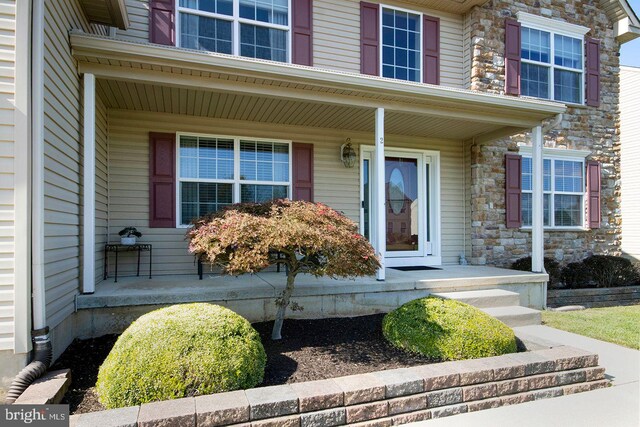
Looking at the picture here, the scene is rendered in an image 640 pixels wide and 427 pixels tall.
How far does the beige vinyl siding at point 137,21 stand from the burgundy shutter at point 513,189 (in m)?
6.37

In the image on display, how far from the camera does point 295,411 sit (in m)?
2.39

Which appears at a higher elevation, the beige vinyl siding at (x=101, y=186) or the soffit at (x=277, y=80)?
the soffit at (x=277, y=80)

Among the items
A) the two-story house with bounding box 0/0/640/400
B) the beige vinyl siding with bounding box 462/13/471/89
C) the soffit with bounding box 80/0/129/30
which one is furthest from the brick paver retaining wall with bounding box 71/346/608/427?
the beige vinyl siding with bounding box 462/13/471/89

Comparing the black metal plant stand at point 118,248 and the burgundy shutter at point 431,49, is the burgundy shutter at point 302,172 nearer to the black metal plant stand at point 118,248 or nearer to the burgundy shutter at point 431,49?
the black metal plant stand at point 118,248

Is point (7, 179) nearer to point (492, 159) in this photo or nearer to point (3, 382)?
point (3, 382)

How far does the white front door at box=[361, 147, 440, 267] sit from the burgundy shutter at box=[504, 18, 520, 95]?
1.95m

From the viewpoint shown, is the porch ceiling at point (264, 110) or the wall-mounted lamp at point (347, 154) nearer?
the porch ceiling at point (264, 110)

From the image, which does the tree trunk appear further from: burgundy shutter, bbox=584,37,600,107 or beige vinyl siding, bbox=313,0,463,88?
burgundy shutter, bbox=584,37,600,107

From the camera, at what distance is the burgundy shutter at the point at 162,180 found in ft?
18.3

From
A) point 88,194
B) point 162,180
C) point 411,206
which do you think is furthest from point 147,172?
point 411,206

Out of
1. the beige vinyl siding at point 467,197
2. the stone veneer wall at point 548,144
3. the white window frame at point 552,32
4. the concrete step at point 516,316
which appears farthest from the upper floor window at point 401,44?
the concrete step at point 516,316

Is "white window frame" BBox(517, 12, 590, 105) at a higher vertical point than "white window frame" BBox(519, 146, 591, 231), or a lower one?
higher

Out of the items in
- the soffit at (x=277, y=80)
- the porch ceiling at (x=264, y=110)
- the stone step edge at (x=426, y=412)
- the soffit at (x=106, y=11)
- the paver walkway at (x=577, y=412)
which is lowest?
the paver walkway at (x=577, y=412)

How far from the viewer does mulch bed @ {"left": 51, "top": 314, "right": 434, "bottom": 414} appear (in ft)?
9.37
